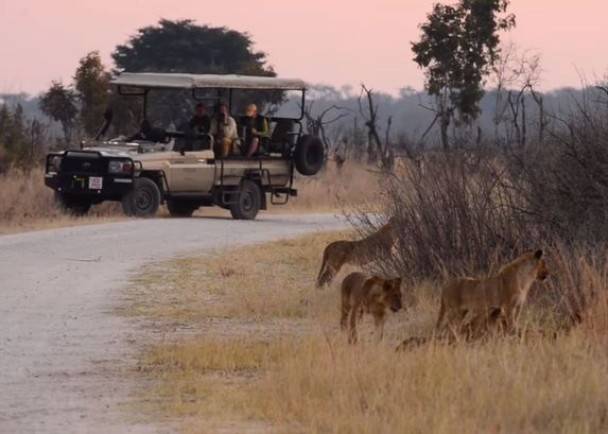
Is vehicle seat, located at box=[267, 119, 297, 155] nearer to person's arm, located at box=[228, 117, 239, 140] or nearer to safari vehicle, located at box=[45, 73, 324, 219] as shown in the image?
safari vehicle, located at box=[45, 73, 324, 219]

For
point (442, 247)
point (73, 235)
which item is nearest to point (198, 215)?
point (73, 235)

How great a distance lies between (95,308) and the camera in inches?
597

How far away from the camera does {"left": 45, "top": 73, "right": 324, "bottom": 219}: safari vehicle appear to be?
27812mm

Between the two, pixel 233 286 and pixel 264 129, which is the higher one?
pixel 264 129

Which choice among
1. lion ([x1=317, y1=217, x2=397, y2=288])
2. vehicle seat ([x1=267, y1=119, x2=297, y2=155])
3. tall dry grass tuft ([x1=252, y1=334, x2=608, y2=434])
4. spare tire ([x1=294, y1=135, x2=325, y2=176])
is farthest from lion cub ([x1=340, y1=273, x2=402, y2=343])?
vehicle seat ([x1=267, y1=119, x2=297, y2=155])

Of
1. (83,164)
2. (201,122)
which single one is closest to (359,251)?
(83,164)

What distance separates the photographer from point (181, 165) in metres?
28.6

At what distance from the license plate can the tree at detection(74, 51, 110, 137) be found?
15.2 metres

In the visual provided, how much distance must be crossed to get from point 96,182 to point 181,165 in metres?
1.74

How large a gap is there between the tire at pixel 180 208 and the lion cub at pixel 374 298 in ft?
57.8

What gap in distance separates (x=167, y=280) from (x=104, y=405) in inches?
312

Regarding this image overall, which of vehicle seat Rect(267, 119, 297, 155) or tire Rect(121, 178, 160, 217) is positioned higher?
vehicle seat Rect(267, 119, 297, 155)

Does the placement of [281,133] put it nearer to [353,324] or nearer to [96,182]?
[96,182]

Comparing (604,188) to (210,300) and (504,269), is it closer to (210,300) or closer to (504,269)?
(504,269)
